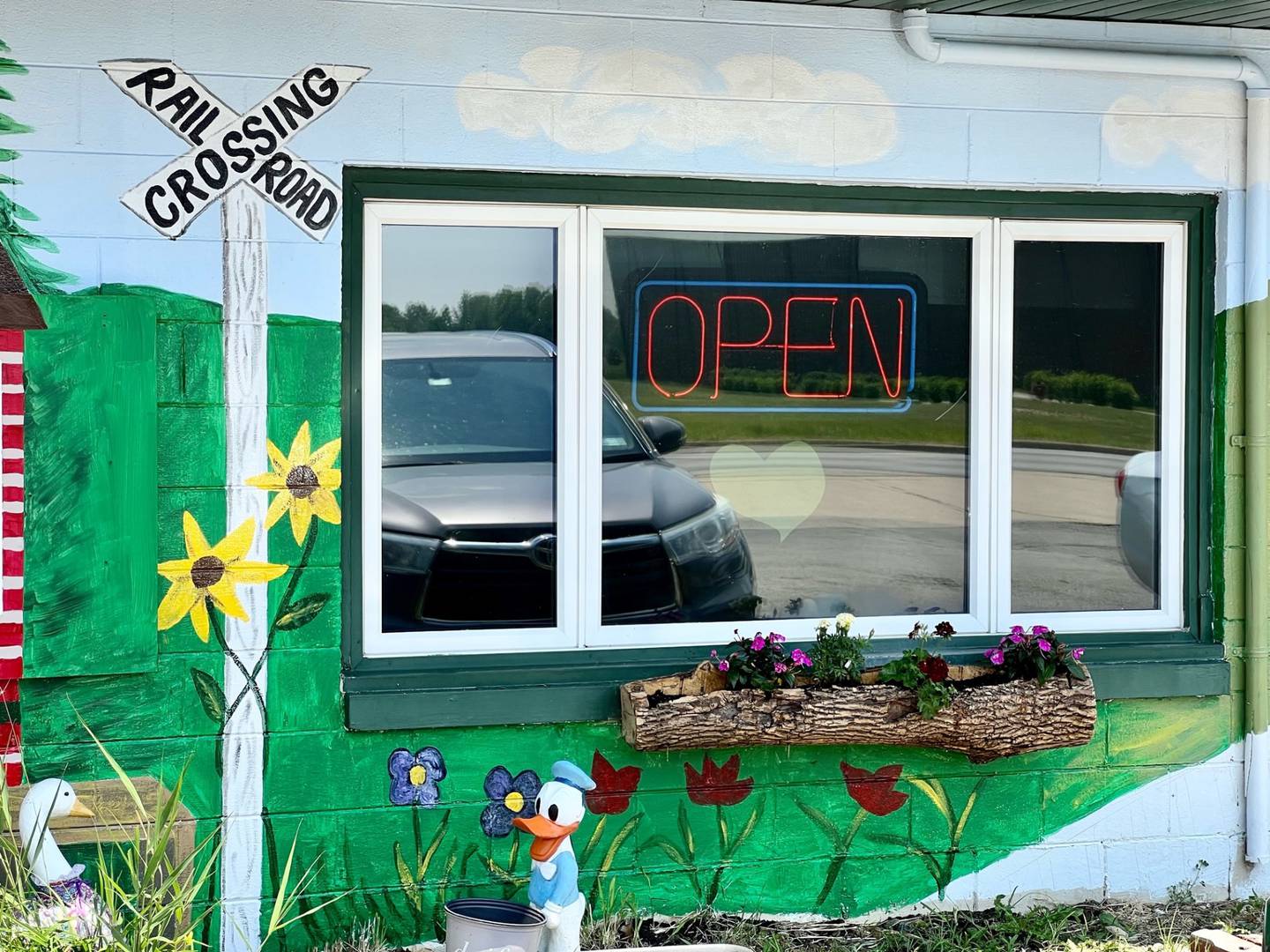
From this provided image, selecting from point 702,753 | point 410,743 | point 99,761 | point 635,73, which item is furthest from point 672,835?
point 635,73

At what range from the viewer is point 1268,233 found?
4770 mm

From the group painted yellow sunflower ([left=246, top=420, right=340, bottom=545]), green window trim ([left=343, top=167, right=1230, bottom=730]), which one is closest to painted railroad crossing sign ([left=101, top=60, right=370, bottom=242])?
green window trim ([left=343, top=167, right=1230, bottom=730])

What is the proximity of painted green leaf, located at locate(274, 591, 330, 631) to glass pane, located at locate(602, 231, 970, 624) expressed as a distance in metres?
0.92

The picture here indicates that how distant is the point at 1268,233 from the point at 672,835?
2.83 m

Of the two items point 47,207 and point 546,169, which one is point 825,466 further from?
point 47,207

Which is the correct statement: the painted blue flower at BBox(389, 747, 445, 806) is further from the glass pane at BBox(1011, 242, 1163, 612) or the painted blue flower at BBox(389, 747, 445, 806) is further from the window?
the glass pane at BBox(1011, 242, 1163, 612)

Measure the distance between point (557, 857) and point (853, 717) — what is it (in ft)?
3.33

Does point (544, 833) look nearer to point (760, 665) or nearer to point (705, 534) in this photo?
point (760, 665)

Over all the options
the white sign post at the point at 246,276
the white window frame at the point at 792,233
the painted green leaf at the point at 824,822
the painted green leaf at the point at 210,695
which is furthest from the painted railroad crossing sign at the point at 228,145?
the painted green leaf at the point at 824,822

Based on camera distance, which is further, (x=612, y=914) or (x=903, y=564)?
(x=903, y=564)

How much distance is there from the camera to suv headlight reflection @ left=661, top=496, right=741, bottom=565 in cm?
459

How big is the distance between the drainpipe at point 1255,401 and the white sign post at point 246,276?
8.19 ft

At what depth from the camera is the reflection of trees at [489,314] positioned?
4371mm

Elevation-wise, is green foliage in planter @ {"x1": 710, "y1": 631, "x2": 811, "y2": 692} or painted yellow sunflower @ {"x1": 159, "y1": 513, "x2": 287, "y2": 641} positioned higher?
painted yellow sunflower @ {"x1": 159, "y1": 513, "x2": 287, "y2": 641}
